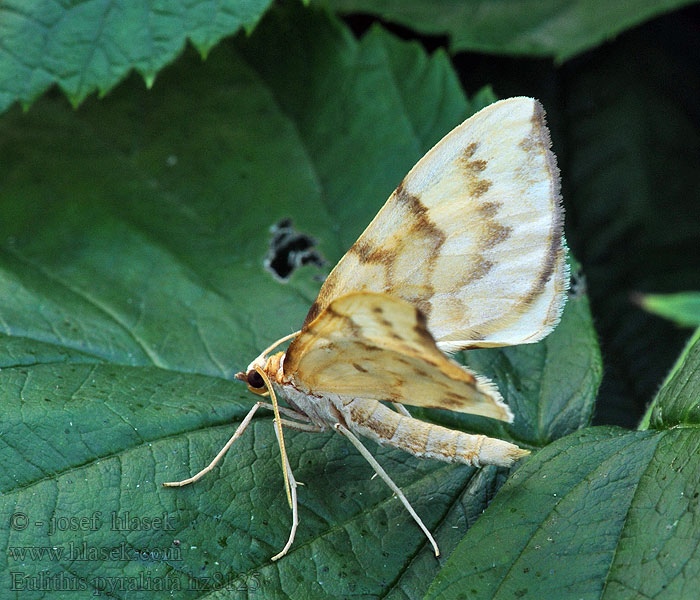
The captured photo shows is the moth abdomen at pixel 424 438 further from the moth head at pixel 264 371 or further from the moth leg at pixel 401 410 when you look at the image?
the moth head at pixel 264 371

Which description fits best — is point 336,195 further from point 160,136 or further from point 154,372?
point 154,372

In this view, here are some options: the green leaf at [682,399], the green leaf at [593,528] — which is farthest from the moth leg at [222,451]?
the green leaf at [682,399]

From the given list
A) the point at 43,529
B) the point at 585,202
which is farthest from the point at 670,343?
the point at 43,529

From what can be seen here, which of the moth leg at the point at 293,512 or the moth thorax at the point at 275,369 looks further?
the moth thorax at the point at 275,369

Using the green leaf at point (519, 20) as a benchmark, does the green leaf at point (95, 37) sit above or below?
above

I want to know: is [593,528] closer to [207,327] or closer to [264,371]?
[264,371]
